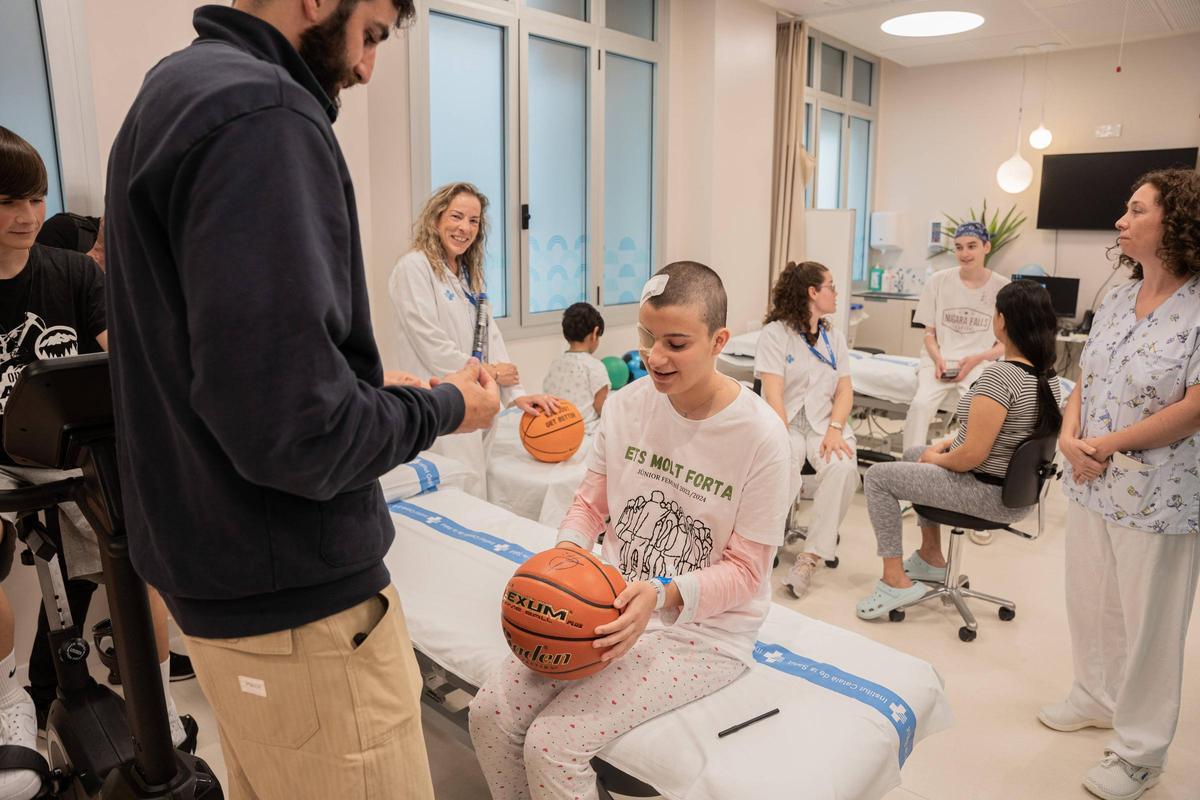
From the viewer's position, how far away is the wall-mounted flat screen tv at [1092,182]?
7.69m

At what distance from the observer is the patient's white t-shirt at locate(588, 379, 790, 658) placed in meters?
1.89

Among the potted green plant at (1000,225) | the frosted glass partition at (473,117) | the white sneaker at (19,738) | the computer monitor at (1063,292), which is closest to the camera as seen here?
the white sneaker at (19,738)

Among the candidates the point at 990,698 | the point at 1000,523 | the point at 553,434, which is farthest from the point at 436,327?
the point at 990,698

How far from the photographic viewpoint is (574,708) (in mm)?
1791

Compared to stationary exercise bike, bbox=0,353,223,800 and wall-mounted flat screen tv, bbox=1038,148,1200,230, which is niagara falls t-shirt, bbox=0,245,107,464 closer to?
stationary exercise bike, bbox=0,353,223,800

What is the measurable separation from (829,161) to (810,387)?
5432 millimetres

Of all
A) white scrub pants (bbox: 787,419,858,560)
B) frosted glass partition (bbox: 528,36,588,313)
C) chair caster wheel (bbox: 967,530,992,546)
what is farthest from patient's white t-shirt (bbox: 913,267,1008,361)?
frosted glass partition (bbox: 528,36,588,313)

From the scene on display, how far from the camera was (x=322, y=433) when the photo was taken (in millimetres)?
948

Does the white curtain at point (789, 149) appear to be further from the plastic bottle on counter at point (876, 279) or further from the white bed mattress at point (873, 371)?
the plastic bottle on counter at point (876, 279)

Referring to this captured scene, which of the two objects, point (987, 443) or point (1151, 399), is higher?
point (1151, 399)

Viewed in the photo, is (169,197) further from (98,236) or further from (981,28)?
(981,28)

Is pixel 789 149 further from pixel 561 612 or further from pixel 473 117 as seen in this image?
pixel 561 612

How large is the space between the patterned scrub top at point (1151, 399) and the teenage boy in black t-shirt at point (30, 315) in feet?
9.32

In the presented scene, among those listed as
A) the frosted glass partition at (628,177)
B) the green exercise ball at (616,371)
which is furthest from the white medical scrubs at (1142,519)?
the frosted glass partition at (628,177)
